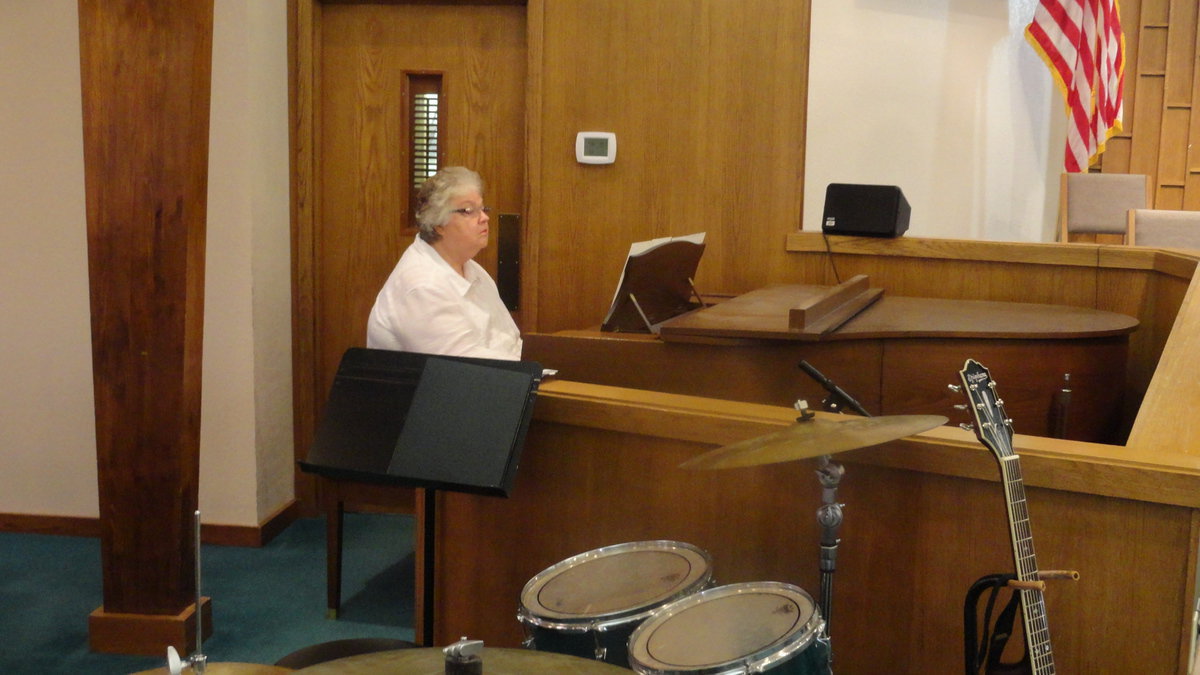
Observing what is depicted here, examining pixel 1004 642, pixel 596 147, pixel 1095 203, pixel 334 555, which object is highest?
pixel 596 147

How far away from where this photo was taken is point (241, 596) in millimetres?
3750

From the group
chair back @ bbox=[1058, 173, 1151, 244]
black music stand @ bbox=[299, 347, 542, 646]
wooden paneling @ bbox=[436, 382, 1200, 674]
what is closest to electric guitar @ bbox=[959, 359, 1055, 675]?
wooden paneling @ bbox=[436, 382, 1200, 674]

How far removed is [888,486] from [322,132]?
125 inches

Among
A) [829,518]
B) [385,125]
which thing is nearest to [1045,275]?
[829,518]

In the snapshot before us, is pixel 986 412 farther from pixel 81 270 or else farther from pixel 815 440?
pixel 81 270

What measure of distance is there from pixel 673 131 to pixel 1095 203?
2832 mm

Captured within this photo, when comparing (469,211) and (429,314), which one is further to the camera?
(469,211)

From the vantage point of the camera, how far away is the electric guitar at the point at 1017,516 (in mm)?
1863

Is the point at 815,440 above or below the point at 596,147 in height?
below

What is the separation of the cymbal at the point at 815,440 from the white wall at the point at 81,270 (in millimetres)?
2704

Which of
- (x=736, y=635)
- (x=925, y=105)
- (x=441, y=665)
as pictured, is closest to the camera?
(x=441, y=665)

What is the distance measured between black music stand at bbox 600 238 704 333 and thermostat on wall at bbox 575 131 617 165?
0.87 m

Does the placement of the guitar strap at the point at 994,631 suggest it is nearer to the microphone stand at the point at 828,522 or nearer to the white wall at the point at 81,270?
the microphone stand at the point at 828,522

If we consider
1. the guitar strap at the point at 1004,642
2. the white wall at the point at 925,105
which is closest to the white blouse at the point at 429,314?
the guitar strap at the point at 1004,642
